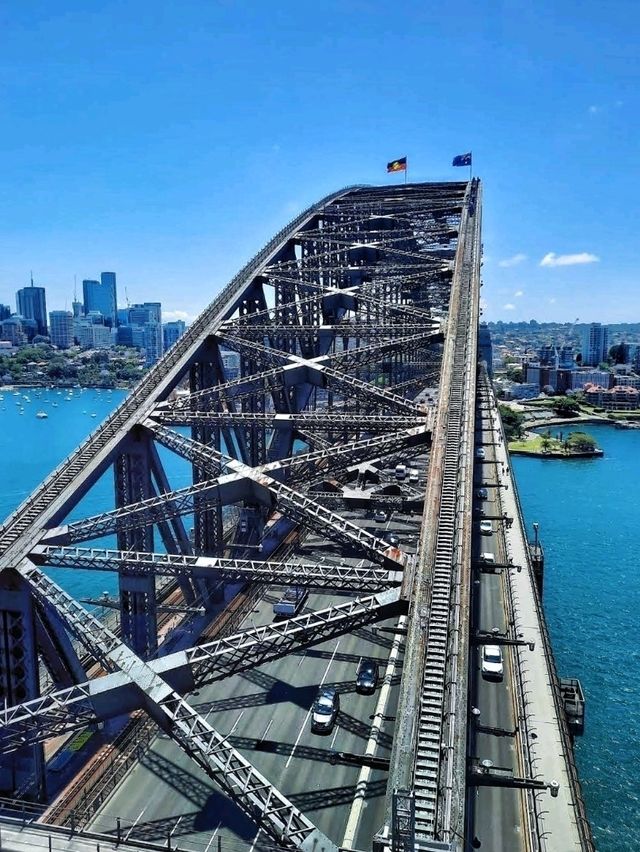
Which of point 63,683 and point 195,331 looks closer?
point 63,683

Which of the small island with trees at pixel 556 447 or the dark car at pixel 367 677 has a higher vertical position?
the dark car at pixel 367 677

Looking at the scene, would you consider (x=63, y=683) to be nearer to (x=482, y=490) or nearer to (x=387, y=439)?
(x=387, y=439)

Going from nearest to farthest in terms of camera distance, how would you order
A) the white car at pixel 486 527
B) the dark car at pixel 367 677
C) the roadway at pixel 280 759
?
the roadway at pixel 280 759 → the dark car at pixel 367 677 → the white car at pixel 486 527

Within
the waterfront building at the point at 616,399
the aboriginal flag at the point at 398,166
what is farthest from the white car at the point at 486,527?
the waterfront building at the point at 616,399

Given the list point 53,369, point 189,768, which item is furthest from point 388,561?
point 53,369

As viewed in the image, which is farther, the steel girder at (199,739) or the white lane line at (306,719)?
the white lane line at (306,719)

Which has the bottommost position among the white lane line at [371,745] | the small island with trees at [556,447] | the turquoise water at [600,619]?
the turquoise water at [600,619]

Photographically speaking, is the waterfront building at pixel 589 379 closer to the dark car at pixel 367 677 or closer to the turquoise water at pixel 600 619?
the turquoise water at pixel 600 619
